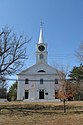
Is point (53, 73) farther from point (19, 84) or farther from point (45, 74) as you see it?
point (19, 84)

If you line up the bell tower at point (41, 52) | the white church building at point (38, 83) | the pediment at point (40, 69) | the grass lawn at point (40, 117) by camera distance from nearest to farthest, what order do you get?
1. the grass lawn at point (40, 117)
2. the white church building at point (38, 83)
3. the pediment at point (40, 69)
4. the bell tower at point (41, 52)

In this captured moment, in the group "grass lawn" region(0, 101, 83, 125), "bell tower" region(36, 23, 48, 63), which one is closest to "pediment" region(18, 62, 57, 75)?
"bell tower" region(36, 23, 48, 63)

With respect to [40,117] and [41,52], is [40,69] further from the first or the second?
[40,117]

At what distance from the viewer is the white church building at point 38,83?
6794cm

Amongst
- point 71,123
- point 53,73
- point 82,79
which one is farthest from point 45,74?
point 71,123

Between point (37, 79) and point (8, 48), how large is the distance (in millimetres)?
44281

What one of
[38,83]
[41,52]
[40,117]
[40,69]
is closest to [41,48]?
[41,52]

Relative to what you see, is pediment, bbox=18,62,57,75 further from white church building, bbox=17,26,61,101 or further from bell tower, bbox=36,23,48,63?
bell tower, bbox=36,23,48,63

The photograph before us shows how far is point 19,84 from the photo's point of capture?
228 ft

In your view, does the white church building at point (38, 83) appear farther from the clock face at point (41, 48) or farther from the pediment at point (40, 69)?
the clock face at point (41, 48)

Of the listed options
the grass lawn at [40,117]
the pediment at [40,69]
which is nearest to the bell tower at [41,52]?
the pediment at [40,69]

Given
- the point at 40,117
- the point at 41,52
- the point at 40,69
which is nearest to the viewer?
the point at 40,117

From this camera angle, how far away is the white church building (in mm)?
67938

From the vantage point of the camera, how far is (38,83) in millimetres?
69312
